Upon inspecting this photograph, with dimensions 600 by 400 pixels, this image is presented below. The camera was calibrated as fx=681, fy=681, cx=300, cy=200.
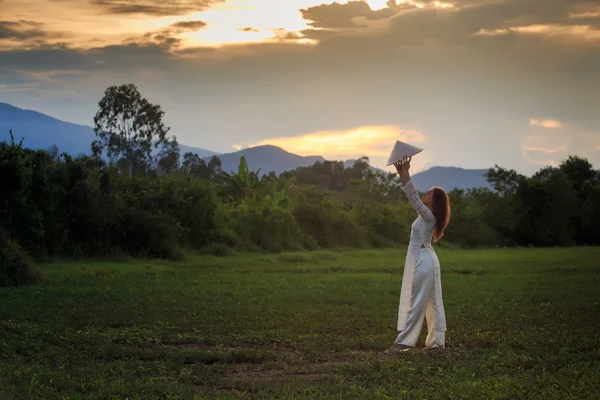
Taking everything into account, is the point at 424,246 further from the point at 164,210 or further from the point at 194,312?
the point at 164,210

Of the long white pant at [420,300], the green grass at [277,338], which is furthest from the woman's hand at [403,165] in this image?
the green grass at [277,338]

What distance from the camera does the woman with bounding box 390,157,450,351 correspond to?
35.1ft

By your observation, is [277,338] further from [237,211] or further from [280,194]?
[280,194]

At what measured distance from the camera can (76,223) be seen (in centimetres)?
2561

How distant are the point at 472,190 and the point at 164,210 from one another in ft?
107

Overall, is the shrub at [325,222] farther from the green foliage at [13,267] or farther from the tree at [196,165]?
the tree at [196,165]

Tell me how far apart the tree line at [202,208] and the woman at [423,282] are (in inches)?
500

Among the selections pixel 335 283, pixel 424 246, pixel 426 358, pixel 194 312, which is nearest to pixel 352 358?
pixel 426 358

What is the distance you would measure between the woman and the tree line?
41.7 ft

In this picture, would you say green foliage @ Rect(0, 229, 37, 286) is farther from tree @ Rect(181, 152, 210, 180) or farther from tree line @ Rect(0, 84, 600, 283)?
tree @ Rect(181, 152, 210, 180)

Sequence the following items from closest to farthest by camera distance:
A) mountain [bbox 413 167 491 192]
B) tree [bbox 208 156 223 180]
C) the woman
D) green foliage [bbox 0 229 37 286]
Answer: the woman → green foliage [bbox 0 229 37 286] → tree [bbox 208 156 223 180] → mountain [bbox 413 167 491 192]

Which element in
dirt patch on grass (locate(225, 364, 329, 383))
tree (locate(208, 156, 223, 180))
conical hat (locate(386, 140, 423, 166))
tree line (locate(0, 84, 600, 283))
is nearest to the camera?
dirt patch on grass (locate(225, 364, 329, 383))

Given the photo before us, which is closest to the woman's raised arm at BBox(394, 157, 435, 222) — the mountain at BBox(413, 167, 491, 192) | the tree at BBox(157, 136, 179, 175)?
the tree at BBox(157, 136, 179, 175)

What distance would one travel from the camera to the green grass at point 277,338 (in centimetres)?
856
